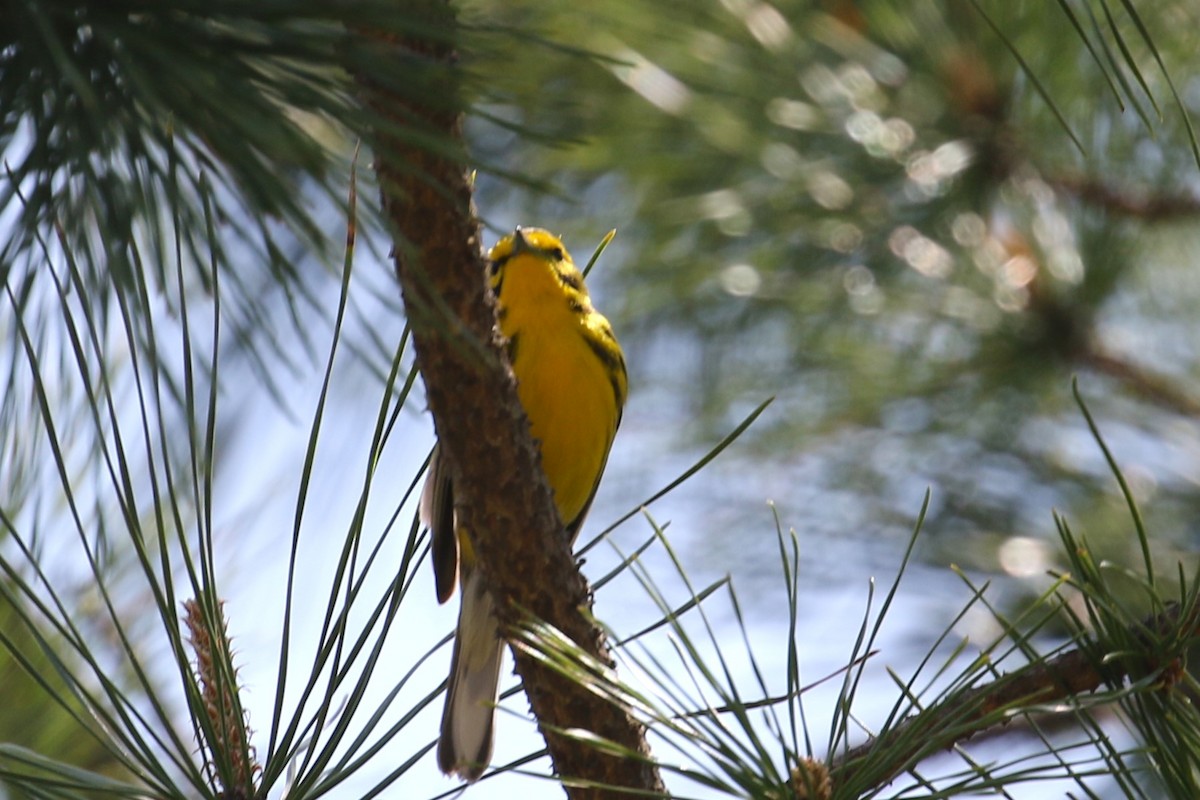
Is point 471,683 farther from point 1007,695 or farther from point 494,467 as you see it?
point 1007,695

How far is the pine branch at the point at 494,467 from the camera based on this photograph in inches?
42.3

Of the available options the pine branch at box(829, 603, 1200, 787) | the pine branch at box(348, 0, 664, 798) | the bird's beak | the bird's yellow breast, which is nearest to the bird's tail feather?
the bird's yellow breast

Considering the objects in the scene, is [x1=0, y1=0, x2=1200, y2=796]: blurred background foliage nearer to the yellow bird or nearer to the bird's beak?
the yellow bird

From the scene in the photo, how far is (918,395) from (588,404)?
738mm

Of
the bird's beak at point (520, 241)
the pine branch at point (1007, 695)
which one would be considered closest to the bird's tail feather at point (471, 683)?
the pine branch at point (1007, 695)

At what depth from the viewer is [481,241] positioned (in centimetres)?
113

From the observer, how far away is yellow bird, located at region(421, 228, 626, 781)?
2037 millimetres

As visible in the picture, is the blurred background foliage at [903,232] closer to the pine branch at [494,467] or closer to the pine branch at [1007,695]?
the pine branch at [494,467]

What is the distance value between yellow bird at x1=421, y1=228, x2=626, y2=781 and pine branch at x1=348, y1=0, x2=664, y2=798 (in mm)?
659

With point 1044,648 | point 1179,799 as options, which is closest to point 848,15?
point 1044,648

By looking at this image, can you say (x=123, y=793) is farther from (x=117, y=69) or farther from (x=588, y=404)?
(x=588, y=404)

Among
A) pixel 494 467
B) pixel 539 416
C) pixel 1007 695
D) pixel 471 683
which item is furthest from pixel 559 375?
pixel 1007 695

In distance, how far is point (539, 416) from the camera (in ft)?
7.36

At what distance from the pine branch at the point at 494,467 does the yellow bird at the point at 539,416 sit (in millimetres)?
659
